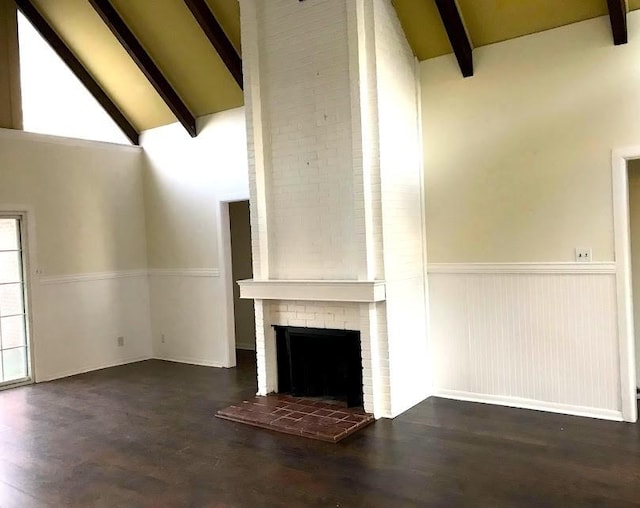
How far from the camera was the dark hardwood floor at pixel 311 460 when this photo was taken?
3.32 meters

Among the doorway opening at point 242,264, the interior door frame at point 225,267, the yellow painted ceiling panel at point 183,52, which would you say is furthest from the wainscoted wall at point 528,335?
the doorway opening at point 242,264

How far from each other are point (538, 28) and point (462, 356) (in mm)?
2769

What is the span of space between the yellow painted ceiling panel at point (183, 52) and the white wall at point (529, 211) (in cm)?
238

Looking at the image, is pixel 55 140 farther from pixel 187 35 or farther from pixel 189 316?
pixel 189 316

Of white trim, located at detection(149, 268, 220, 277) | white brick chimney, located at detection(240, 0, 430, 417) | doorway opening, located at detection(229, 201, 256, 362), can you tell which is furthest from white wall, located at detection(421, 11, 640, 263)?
doorway opening, located at detection(229, 201, 256, 362)

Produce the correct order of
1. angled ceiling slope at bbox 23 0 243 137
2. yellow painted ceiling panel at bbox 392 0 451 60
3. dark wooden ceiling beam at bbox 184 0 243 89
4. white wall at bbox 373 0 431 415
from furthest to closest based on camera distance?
→ angled ceiling slope at bbox 23 0 243 137, dark wooden ceiling beam at bbox 184 0 243 89, yellow painted ceiling panel at bbox 392 0 451 60, white wall at bbox 373 0 431 415

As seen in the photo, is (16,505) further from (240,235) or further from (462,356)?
(240,235)

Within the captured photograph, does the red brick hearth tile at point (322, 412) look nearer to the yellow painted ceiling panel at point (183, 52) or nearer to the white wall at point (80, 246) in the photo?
the white wall at point (80, 246)

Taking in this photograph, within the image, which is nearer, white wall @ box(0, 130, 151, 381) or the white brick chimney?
the white brick chimney

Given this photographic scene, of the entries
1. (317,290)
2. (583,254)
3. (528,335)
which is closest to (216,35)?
(317,290)

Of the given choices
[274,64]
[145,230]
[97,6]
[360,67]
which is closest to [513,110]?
[360,67]

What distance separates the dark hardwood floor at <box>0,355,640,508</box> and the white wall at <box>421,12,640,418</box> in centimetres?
39

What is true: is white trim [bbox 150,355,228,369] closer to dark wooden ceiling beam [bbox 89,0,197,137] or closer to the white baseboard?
the white baseboard

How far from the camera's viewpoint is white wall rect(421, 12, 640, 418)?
4.41m
